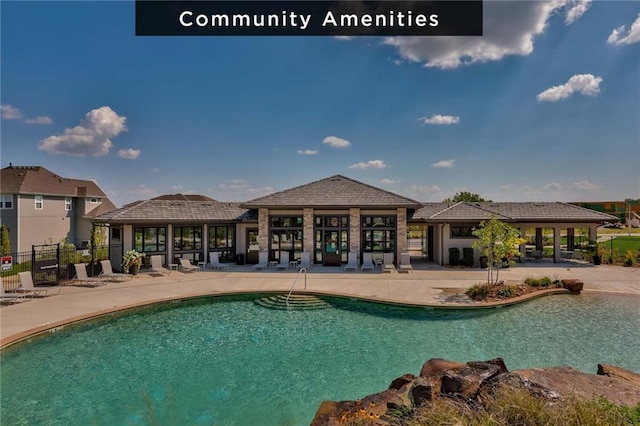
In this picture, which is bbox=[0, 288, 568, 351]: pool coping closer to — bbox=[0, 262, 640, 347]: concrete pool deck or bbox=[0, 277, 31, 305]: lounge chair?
bbox=[0, 262, 640, 347]: concrete pool deck

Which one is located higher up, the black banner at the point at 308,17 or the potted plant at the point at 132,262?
the black banner at the point at 308,17

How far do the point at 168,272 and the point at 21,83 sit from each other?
36.8ft

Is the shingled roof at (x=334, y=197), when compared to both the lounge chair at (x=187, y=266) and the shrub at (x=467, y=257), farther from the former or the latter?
the lounge chair at (x=187, y=266)

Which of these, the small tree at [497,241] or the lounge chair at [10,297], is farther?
the small tree at [497,241]

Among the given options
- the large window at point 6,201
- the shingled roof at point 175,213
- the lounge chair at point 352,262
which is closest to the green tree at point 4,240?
the large window at point 6,201

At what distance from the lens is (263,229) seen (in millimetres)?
19922

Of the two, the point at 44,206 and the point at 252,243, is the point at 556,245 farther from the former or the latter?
the point at 44,206

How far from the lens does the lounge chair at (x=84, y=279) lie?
14.3 metres

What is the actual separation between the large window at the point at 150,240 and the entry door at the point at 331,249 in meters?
9.48

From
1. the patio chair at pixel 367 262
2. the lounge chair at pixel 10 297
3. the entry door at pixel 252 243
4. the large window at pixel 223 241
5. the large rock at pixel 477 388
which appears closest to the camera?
the large rock at pixel 477 388

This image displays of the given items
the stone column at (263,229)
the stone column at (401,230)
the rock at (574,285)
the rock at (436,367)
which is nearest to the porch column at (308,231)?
the stone column at (263,229)

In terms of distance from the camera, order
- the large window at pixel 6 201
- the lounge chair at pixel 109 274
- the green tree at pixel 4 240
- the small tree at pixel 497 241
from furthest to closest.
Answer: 1. the large window at pixel 6 201
2. the green tree at pixel 4 240
3. the lounge chair at pixel 109 274
4. the small tree at pixel 497 241

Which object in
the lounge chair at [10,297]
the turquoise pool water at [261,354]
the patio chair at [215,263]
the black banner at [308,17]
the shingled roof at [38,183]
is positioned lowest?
the turquoise pool water at [261,354]

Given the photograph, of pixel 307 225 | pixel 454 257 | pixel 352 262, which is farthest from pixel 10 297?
pixel 454 257
